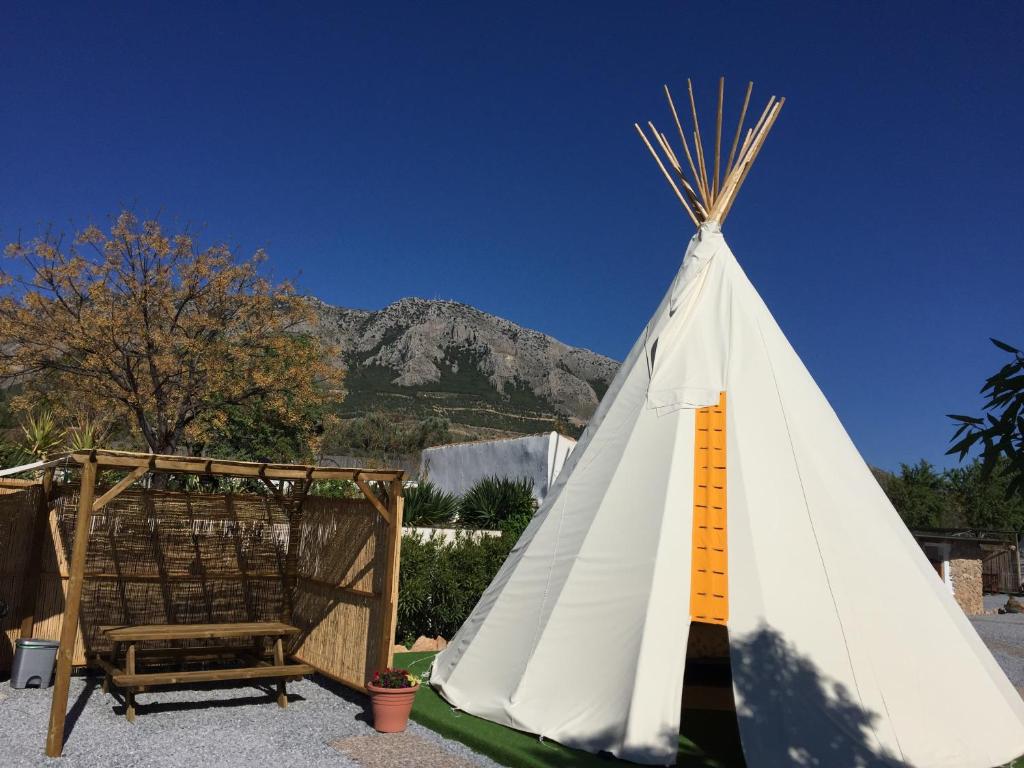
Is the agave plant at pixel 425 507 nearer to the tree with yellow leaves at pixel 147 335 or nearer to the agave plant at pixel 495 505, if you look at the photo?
the agave plant at pixel 495 505

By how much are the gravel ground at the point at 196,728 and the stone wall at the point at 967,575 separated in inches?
615

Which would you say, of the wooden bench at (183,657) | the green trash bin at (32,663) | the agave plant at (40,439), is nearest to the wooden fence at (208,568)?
the green trash bin at (32,663)

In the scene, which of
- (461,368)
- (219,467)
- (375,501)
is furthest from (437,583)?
(461,368)

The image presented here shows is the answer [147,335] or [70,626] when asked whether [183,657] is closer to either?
[70,626]

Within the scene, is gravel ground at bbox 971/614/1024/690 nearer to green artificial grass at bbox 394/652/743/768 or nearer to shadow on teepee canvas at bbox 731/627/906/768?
green artificial grass at bbox 394/652/743/768

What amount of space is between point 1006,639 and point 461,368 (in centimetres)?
4816

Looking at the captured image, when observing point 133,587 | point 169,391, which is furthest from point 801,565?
point 169,391

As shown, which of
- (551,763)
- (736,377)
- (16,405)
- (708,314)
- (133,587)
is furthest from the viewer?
(16,405)

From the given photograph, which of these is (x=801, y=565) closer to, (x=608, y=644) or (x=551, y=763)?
(x=608, y=644)

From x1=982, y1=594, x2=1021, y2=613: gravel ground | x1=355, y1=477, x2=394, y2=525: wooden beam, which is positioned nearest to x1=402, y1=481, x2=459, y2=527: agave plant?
x1=355, y1=477, x2=394, y2=525: wooden beam

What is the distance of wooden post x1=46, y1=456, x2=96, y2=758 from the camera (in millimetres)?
5051

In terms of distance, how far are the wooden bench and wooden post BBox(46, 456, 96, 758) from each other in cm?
55

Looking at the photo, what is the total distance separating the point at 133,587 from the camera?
775 centimetres

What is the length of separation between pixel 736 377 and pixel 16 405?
14036 millimetres
